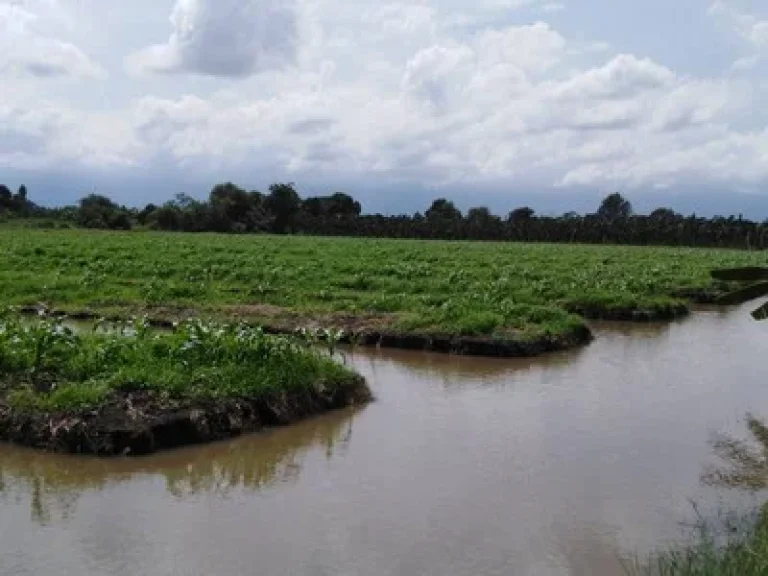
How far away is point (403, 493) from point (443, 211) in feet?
280

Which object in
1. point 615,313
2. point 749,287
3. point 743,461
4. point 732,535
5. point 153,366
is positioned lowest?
point 743,461

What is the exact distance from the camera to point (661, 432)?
952cm

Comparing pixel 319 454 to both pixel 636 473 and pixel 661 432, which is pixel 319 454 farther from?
pixel 661 432

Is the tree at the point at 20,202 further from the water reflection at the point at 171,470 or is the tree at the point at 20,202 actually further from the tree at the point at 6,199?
the water reflection at the point at 171,470

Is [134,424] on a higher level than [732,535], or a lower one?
higher

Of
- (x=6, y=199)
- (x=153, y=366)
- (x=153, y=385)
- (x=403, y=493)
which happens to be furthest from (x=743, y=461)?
(x=6, y=199)

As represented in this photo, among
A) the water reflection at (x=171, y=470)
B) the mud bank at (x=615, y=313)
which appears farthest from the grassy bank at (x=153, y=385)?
the mud bank at (x=615, y=313)

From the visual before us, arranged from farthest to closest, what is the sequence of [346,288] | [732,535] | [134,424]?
[346,288] → [134,424] → [732,535]

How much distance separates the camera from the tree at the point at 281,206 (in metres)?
78.2

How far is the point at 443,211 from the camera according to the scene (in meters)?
91.9

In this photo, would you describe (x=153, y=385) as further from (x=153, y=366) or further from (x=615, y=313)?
(x=615, y=313)

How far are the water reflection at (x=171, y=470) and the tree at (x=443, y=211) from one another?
7768 centimetres

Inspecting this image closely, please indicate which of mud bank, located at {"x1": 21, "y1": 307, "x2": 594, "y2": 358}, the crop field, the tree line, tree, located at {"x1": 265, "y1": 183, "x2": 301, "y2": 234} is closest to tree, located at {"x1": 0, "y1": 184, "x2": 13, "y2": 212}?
the tree line

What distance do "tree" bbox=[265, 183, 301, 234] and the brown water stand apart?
67880mm
